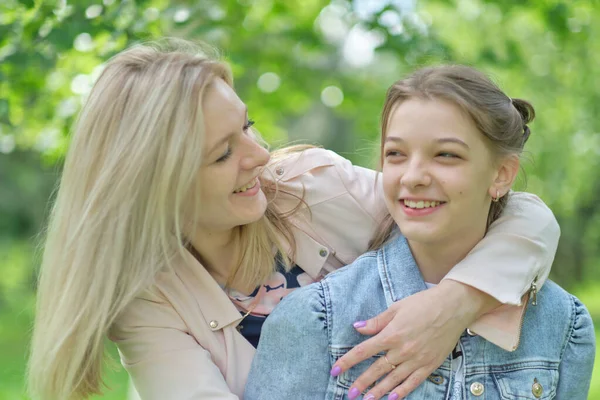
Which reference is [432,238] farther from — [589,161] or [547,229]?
[589,161]

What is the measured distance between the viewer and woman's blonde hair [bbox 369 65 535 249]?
2.19 meters

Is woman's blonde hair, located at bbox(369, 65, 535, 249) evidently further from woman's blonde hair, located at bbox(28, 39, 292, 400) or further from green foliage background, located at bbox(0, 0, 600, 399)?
woman's blonde hair, located at bbox(28, 39, 292, 400)

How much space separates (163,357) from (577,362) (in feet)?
4.15

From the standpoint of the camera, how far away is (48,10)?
11.2ft

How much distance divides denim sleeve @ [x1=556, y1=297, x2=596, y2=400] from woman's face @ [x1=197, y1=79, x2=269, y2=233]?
104 cm

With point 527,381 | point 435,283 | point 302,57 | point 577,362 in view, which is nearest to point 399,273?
point 435,283

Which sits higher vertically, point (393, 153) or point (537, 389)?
point (393, 153)

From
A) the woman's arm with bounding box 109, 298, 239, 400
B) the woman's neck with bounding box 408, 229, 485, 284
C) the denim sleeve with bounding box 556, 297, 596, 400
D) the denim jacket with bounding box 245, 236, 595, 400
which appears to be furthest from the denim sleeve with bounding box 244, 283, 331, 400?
the denim sleeve with bounding box 556, 297, 596, 400

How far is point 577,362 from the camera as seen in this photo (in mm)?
2352

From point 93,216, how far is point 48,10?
151cm

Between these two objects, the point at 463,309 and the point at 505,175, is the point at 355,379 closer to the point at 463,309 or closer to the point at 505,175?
the point at 463,309

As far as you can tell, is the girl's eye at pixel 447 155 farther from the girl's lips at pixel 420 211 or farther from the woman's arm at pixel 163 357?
the woman's arm at pixel 163 357

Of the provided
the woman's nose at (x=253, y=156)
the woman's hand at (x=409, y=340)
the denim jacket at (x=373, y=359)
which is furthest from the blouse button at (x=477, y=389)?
the woman's nose at (x=253, y=156)

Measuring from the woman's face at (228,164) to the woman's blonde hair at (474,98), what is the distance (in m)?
0.43
